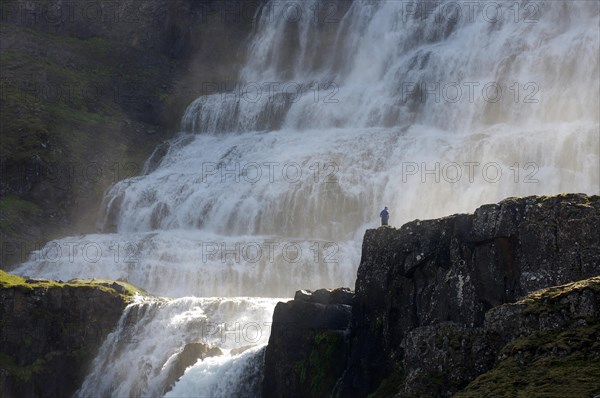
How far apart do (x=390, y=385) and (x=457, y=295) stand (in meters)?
3.43

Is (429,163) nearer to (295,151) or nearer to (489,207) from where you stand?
(295,151)

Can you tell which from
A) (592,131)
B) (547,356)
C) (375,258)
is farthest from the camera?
(592,131)

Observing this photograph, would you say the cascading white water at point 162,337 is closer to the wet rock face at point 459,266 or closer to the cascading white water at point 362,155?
the cascading white water at point 362,155

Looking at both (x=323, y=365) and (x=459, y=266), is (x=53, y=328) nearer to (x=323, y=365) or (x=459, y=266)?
(x=323, y=365)

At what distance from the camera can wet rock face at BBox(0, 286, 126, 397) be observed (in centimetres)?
4562

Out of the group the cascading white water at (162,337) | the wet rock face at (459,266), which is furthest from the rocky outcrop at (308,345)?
the cascading white water at (162,337)

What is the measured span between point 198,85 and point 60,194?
22.3m

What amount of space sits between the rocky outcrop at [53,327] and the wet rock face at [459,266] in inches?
689

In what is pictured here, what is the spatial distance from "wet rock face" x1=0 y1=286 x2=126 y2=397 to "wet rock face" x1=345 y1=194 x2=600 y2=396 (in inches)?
689

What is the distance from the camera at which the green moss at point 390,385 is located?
2848 centimetres

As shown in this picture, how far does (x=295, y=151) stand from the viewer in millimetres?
68188

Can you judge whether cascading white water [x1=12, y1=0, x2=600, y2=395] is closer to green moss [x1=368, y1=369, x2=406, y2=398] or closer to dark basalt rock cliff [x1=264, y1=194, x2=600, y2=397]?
dark basalt rock cliff [x1=264, y1=194, x2=600, y2=397]

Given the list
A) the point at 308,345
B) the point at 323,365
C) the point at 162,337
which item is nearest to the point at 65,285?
the point at 162,337

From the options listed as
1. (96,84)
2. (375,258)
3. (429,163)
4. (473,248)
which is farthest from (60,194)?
(473,248)
